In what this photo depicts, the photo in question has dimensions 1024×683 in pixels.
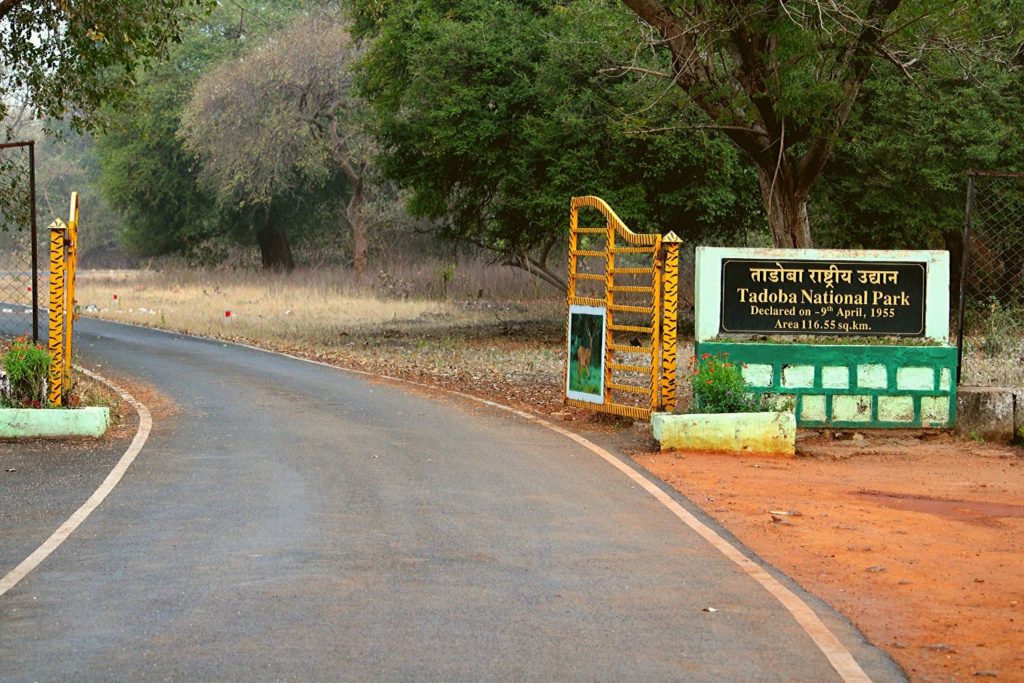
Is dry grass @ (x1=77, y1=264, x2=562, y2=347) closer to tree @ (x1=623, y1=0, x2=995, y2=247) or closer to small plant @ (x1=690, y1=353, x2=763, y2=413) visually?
tree @ (x1=623, y1=0, x2=995, y2=247)

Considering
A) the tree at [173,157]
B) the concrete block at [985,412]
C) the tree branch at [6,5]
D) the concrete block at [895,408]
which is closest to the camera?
the concrete block at [895,408]

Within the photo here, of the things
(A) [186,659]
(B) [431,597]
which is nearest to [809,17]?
(B) [431,597]

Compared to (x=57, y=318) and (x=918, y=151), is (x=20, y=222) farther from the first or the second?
(x=918, y=151)

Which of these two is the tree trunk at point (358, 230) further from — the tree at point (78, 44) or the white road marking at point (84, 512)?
the white road marking at point (84, 512)

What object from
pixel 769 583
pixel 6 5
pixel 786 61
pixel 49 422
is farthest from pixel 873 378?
pixel 6 5

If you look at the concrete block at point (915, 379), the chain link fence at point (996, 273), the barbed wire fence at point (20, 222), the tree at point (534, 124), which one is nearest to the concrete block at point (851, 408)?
the concrete block at point (915, 379)

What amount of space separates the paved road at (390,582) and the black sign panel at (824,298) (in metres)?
2.99

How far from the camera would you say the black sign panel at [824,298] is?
1547 centimetres

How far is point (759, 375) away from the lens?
15.2 meters

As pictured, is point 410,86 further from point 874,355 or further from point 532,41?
point 874,355

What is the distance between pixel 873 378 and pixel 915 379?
463 millimetres

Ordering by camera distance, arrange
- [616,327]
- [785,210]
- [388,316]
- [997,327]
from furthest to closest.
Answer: [388,316]
[997,327]
[785,210]
[616,327]

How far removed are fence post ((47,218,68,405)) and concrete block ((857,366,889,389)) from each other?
8.31 m

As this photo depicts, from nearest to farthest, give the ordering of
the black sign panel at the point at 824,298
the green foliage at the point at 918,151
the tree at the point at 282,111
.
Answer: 1. the black sign panel at the point at 824,298
2. the green foliage at the point at 918,151
3. the tree at the point at 282,111
